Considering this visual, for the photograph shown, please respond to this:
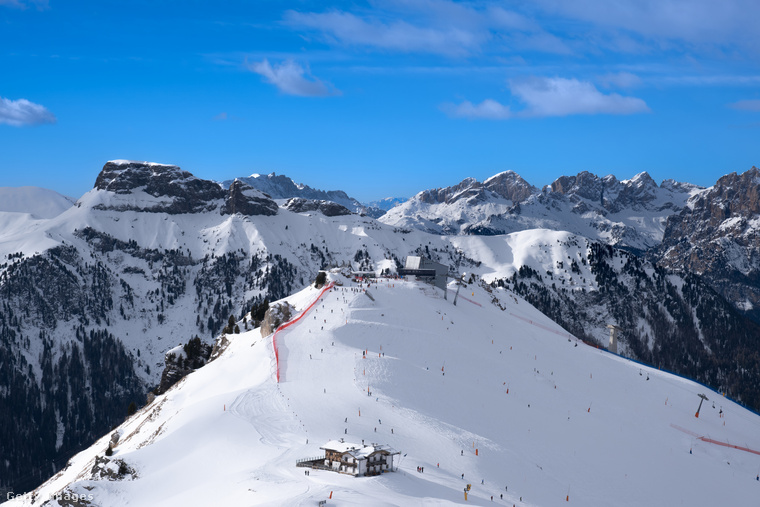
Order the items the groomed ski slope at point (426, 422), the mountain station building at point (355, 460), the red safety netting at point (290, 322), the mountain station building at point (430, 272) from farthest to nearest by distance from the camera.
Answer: the mountain station building at point (430, 272)
the red safety netting at point (290, 322)
the groomed ski slope at point (426, 422)
the mountain station building at point (355, 460)

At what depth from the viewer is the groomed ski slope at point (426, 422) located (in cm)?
6328

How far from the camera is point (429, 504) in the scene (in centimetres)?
5484

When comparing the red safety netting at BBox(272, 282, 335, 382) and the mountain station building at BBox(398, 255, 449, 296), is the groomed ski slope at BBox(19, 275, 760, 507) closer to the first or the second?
the red safety netting at BBox(272, 282, 335, 382)

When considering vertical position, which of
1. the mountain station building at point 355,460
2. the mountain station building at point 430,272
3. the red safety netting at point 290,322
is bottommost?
the mountain station building at point 355,460

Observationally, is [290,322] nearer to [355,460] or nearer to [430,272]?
[430,272]

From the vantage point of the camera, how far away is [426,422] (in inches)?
3219

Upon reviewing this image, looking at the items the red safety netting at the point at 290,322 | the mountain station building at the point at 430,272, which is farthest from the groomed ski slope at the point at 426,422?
the mountain station building at the point at 430,272

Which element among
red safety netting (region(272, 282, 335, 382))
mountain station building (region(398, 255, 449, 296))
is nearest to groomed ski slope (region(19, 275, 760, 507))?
red safety netting (region(272, 282, 335, 382))

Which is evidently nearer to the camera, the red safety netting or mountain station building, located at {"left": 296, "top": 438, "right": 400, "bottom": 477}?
mountain station building, located at {"left": 296, "top": 438, "right": 400, "bottom": 477}

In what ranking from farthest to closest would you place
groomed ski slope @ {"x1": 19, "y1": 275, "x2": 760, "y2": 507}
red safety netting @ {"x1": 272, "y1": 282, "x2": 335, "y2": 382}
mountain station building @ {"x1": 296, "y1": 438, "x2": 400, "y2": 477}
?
1. red safety netting @ {"x1": 272, "y1": 282, "x2": 335, "y2": 382}
2. groomed ski slope @ {"x1": 19, "y1": 275, "x2": 760, "y2": 507}
3. mountain station building @ {"x1": 296, "y1": 438, "x2": 400, "y2": 477}

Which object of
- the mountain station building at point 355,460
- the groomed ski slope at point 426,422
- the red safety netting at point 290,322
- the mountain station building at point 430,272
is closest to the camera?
the mountain station building at point 355,460

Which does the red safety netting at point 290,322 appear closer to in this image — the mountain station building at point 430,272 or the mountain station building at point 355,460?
the mountain station building at point 430,272

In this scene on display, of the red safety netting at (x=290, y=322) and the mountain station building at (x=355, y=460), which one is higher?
the red safety netting at (x=290, y=322)

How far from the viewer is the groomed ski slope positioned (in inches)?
2491
